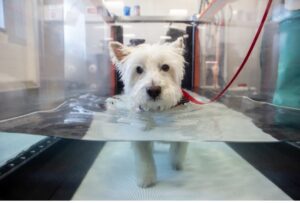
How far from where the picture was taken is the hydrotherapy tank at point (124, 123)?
1.26 m

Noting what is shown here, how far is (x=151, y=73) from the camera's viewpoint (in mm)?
1626

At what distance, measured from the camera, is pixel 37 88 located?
Result: 2.39m

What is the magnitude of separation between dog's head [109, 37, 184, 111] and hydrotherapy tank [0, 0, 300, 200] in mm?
101

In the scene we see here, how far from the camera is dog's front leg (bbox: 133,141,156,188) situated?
4.23ft

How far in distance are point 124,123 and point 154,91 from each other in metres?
0.23

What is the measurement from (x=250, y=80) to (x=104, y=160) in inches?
86.6

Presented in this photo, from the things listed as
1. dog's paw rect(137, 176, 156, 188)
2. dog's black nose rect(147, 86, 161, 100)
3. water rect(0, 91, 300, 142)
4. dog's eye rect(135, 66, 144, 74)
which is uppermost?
dog's eye rect(135, 66, 144, 74)

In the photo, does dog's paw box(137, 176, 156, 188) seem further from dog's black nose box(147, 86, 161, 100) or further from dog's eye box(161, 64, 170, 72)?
dog's eye box(161, 64, 170, 72)

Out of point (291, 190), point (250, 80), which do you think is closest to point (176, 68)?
point (291, 190)

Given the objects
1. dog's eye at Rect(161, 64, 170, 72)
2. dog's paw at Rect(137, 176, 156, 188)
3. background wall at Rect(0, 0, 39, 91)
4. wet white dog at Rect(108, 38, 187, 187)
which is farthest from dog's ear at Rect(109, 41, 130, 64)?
dog's paw at Rect(137, 176, 156, 188)

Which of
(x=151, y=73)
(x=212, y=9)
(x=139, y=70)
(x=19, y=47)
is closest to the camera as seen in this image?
(x=151, y=73)

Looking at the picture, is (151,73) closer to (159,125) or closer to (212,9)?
(159,125)

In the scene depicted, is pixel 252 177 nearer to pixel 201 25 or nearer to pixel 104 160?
pixel 104 160

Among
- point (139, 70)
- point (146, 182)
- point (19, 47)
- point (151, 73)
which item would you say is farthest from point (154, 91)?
point (19, 47)
